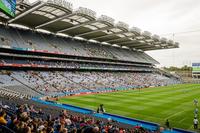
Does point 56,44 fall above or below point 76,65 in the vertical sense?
above

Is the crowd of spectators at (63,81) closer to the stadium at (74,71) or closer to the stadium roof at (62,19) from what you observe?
the stadium at (74,71)

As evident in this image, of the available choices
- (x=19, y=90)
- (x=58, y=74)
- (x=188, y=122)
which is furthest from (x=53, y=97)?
(x=188, y=122)

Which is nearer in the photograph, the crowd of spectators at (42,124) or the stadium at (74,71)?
the crowd of spectators at (42,124)

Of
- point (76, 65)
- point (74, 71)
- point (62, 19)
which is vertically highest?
point (62, 19)

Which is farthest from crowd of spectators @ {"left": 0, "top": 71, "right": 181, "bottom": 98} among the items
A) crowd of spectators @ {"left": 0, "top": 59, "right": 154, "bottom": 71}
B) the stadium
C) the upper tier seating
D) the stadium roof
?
the stadium roof

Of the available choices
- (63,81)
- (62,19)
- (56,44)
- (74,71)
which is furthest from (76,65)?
(62,19)

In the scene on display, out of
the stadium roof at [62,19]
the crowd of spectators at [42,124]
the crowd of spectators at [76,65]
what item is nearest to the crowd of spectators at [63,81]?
the crowd of spectators at [76,65]

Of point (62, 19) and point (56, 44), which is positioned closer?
point (62, 19)

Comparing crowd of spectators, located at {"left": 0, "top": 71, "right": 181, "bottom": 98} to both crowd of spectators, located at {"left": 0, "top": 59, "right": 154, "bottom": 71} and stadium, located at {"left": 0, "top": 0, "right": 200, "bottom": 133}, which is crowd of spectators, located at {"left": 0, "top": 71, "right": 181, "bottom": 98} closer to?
stadium, located at {"left": 0, "top": 0, "right": 200, "bottom": 133}

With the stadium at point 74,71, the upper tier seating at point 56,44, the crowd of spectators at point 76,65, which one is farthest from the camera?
the crowd of spectators at point 76,65

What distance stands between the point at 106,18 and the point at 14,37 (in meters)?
22.7

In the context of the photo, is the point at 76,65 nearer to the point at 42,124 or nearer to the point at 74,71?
the point at 74,71

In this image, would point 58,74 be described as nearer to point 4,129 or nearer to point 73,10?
point 73,10

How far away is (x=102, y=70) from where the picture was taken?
3002 inches
